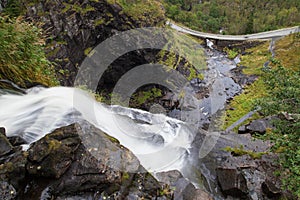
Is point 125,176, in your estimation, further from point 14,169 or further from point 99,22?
point 99,22

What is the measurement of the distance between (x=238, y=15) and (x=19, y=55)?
196 feet

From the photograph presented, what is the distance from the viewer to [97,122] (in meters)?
7.73

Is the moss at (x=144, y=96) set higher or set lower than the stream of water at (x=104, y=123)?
lower

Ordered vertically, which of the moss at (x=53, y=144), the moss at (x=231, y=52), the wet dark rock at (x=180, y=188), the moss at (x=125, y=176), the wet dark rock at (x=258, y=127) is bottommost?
the moss at (x=231, y=52)

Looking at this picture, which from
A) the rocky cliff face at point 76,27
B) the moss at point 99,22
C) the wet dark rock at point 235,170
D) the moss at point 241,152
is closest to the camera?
the wet dark rock at point 235,170

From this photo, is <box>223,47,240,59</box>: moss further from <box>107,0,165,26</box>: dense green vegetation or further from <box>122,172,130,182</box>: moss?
<box>122,172,130,182</box>: moss

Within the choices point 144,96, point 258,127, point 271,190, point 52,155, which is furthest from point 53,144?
point 144,96

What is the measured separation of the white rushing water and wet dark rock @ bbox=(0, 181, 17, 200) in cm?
143

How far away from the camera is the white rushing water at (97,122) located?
226 inches

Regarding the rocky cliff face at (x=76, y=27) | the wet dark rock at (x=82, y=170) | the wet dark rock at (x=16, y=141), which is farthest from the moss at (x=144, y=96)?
the wet dark rock at (x=16, y=141)

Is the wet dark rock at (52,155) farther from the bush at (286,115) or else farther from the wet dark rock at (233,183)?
the wet dark rock at (233,183)

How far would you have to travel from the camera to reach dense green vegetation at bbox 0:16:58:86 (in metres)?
6.41

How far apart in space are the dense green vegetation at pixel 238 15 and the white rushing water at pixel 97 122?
1766 inches

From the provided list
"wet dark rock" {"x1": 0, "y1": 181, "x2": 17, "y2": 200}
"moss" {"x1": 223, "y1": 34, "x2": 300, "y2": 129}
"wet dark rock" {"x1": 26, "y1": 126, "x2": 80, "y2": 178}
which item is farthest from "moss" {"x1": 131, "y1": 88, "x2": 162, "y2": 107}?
"wet dark rock" {"x1": 0, "y1": 181, "x2": 17, "y2": 200}
